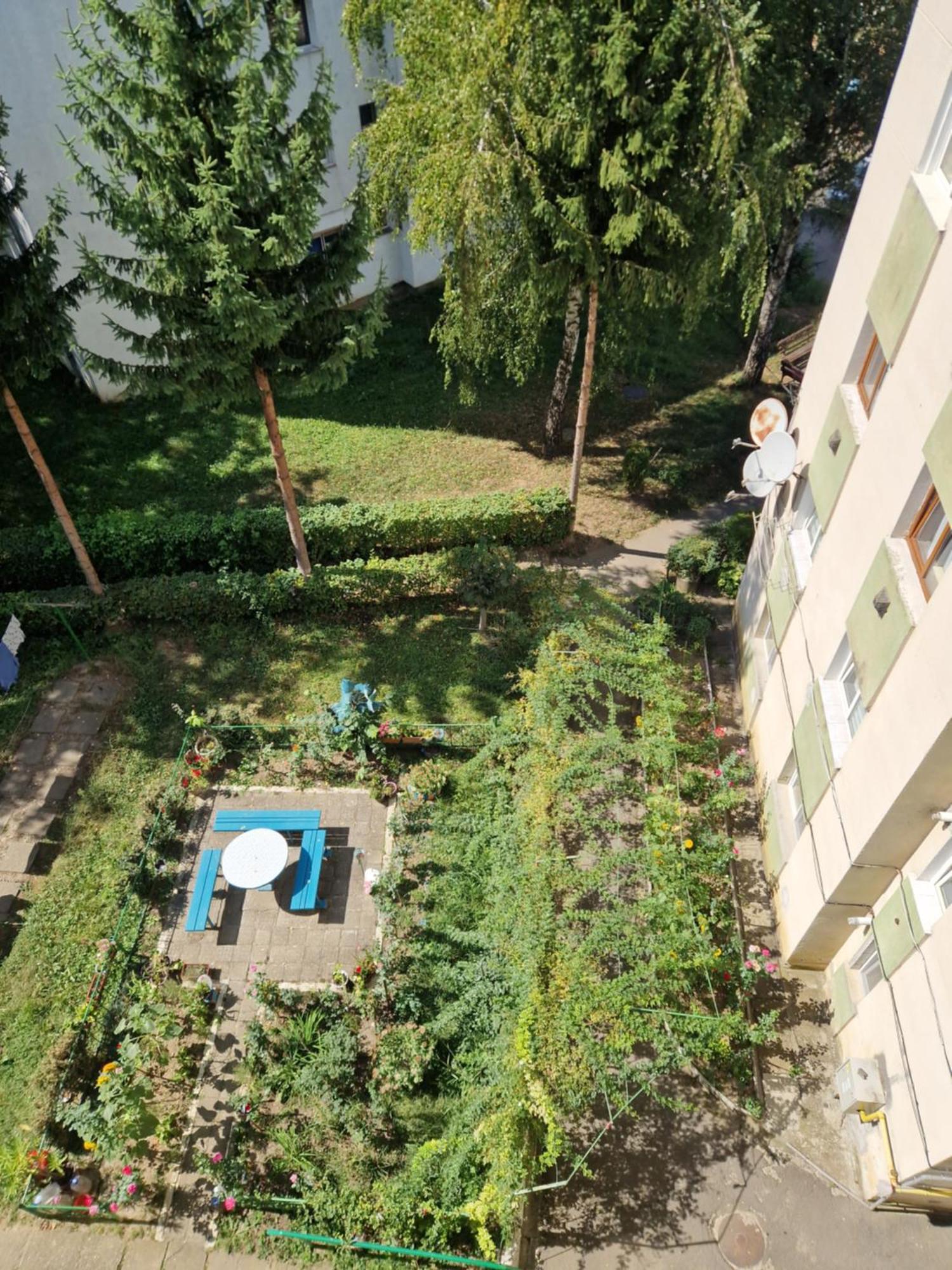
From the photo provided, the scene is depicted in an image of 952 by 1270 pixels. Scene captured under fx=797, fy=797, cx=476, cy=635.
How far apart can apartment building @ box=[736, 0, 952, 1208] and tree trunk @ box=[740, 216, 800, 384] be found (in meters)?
9.58

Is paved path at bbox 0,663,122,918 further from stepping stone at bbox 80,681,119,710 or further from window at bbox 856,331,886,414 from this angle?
window at bbox 856,331,886,414

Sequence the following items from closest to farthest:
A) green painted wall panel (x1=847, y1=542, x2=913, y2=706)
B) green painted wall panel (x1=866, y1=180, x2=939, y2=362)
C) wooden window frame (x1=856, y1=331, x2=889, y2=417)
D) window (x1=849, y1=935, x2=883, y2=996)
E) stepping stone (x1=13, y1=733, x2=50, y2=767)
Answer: green painted wall panel (x1=866, y1=180, x2=939, y2=362) → green painted wall panel (x1=847, y1=542, x2=913, y2=706) → window (x1=849, y1=935, x2=883, y2=996) → wooden window frame (x1=856, y1=331, x2=889, y2=417) → stepping stone (x1=13, y1=733, x2=50, y2=767)

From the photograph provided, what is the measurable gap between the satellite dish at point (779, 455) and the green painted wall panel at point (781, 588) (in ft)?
3.04

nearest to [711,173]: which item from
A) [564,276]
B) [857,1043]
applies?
[564,276]

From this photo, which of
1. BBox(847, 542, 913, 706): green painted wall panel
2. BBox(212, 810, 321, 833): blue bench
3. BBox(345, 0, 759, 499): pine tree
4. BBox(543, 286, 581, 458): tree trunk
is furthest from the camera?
BBox(543, 286, 581, 458): tree trunk

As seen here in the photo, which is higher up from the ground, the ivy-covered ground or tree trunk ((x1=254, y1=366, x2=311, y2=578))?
tree trunk ((x1=254, y1=366, x2=311, y2=578))

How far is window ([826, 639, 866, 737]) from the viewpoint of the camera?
9.21m

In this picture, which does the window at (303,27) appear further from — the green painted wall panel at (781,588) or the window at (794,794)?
the window at (794,794)

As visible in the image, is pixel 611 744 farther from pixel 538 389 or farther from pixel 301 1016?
pixel 538 389

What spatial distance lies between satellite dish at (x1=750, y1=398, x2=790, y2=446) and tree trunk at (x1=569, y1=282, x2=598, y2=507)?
3386 mm

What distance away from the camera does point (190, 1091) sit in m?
9.61

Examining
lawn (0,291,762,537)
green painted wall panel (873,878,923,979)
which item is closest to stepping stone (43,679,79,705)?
lawn (0,291,762,537)

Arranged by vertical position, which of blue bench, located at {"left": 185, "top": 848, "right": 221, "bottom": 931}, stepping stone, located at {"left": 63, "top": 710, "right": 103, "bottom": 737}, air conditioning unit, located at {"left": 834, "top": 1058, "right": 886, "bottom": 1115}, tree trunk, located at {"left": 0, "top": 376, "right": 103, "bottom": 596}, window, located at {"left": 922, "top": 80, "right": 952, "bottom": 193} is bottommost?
air conditioning unit, located at {"left": 834, "top": 1058, "right": 886, "bottom": 1115}

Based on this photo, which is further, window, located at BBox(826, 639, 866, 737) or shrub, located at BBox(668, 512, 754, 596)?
shrub, located at BBox(668, 512, 754, 596)
